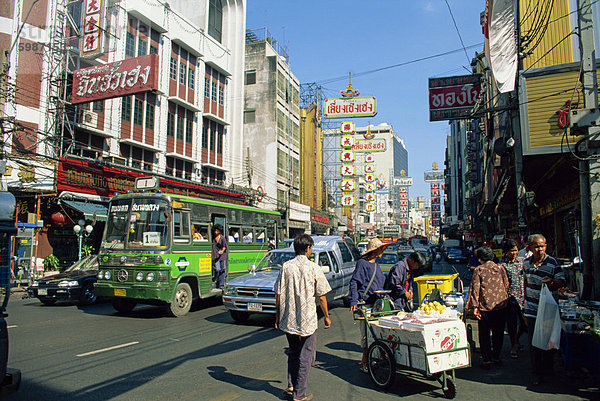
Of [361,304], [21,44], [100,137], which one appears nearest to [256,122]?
[100,137]

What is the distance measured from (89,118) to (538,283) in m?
21.4

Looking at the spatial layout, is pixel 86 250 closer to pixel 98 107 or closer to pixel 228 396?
pixel 98 107

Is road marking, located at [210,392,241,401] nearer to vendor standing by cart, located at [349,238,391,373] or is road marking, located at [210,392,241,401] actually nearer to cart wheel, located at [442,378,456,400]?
vendor standing by cart, located at [349,238,391,373]

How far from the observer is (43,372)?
6121 mm

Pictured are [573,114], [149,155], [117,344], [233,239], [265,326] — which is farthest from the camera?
[149,155]

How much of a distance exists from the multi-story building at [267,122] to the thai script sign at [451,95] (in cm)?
2266

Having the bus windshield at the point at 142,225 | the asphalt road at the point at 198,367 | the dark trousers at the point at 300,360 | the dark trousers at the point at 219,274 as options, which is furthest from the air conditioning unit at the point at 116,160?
the dark trousers at the point at 300,360

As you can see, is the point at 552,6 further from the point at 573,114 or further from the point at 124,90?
the point at 124,90

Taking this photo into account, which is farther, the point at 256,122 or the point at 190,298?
the point at 256,122

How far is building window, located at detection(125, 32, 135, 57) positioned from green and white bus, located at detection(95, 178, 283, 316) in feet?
52.2

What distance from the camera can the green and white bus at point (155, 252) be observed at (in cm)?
1049

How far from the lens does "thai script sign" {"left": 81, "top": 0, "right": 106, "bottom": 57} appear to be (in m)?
20.4

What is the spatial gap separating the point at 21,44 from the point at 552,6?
69.1ft

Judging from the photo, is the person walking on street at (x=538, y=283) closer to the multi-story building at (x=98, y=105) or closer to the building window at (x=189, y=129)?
the multi-story building at (x=98, y=105)
